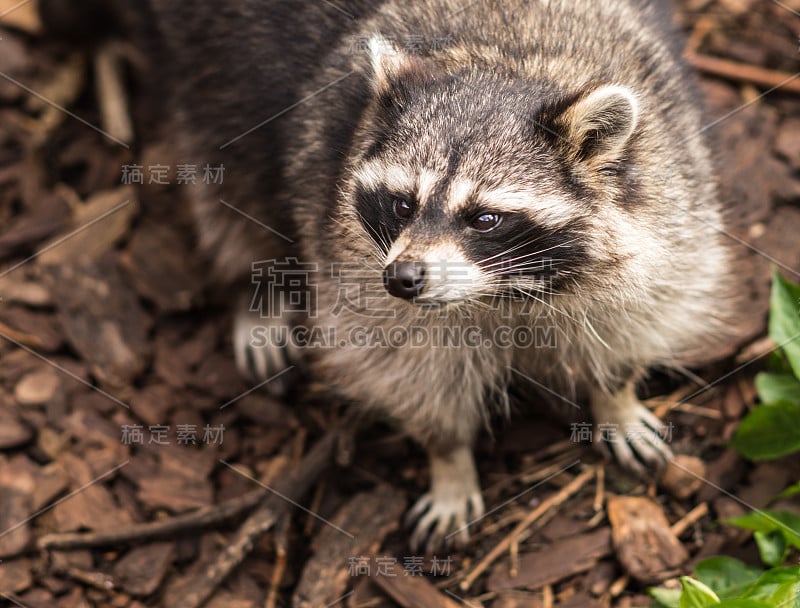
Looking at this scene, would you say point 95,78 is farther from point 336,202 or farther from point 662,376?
point 662,376

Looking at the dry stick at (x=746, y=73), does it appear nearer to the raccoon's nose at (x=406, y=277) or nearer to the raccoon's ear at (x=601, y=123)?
the raccoon's ear at (x=601, y=123)

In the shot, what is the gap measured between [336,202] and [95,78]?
8.97 ft

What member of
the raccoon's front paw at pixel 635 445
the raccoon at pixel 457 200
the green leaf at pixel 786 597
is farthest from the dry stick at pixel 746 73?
the green leaf at pixel 786 597

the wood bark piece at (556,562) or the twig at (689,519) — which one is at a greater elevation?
the twig at (689,519)

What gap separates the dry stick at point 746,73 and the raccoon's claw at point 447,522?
2761mm

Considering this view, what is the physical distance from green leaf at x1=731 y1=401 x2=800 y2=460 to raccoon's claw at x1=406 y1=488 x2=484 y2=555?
1138 millimetres

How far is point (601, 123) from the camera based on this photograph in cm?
301

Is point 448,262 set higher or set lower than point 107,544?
higher

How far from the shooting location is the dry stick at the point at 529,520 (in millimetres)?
3822

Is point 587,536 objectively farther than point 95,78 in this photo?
No

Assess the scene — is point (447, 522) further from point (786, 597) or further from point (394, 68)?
point (394, 68)

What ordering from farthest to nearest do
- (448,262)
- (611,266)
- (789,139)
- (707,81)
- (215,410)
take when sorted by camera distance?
(707,81) → (789,139) → (215,410) → (611,266) → (448,262)

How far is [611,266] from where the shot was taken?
10.4 ft

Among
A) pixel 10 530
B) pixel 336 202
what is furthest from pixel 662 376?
pixel 10 530
